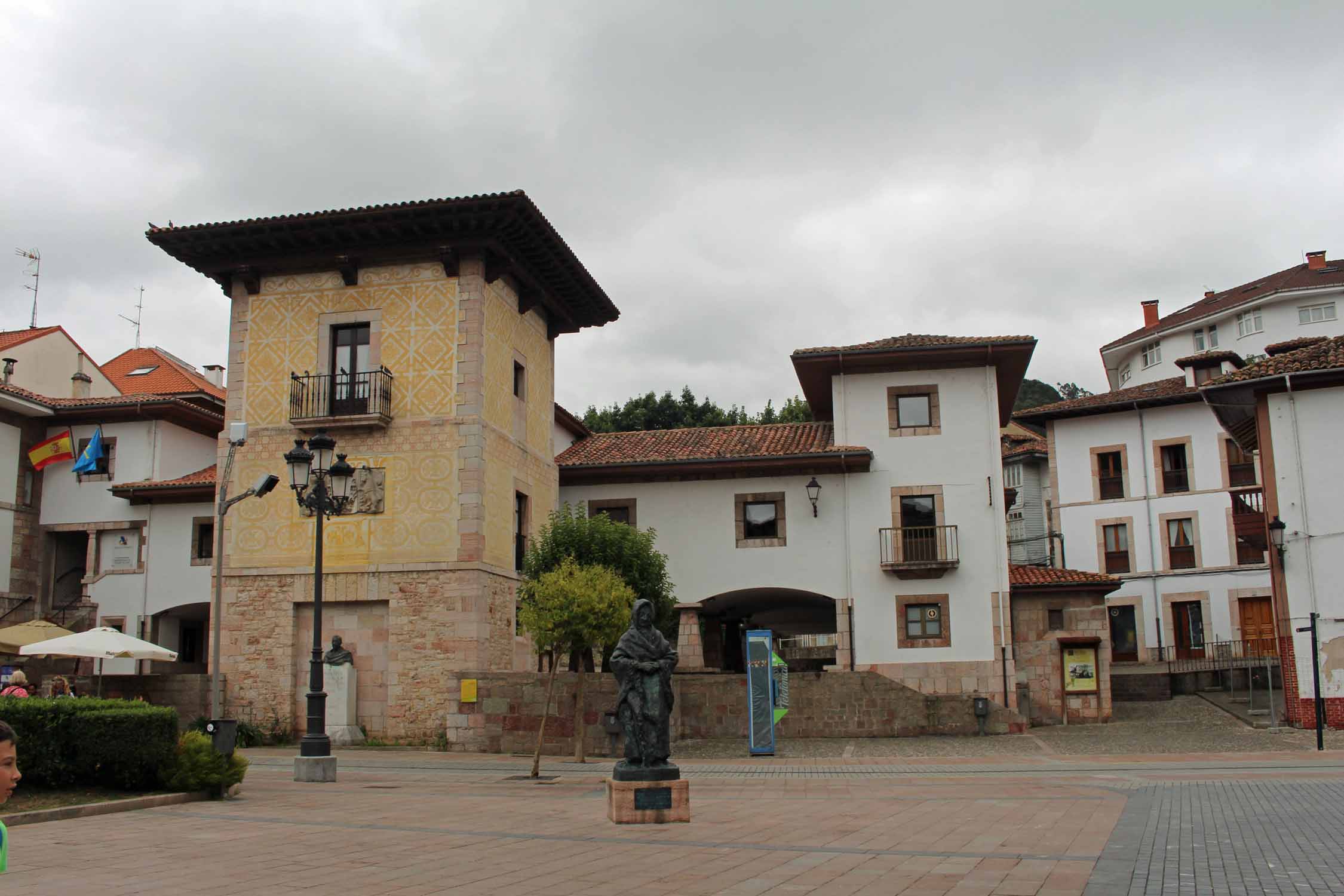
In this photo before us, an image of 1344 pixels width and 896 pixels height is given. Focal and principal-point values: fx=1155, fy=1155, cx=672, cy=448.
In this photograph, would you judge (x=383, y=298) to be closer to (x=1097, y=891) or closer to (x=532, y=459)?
A: (x=532, y=459)

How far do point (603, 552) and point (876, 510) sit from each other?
7562 mm

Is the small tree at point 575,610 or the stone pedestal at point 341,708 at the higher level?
the small tree at point 575,610

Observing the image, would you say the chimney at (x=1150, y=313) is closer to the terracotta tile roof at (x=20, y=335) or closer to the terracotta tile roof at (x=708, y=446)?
the terracotta tile roof at (x=708, y=446)

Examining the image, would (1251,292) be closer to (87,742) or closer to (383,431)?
(383,431)

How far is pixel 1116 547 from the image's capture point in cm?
4069

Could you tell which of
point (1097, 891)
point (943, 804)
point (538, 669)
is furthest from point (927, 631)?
point (1097, 891)

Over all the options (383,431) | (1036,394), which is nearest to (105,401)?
(383,431)

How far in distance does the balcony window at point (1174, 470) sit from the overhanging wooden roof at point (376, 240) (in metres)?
24.0

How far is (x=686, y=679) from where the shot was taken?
2342 cm

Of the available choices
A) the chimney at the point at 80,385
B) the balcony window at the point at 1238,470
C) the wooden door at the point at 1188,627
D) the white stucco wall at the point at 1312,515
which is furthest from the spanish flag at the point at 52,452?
Result: the balcony window at the point at 1238,470

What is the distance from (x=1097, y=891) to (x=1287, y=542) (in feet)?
63.7

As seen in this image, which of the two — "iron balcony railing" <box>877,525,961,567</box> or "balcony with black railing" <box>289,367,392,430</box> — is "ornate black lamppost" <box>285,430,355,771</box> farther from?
"iron balcony railing" <box>877,525,961,567</box>

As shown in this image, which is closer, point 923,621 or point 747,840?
point 747,840

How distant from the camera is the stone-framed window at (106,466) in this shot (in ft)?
102
